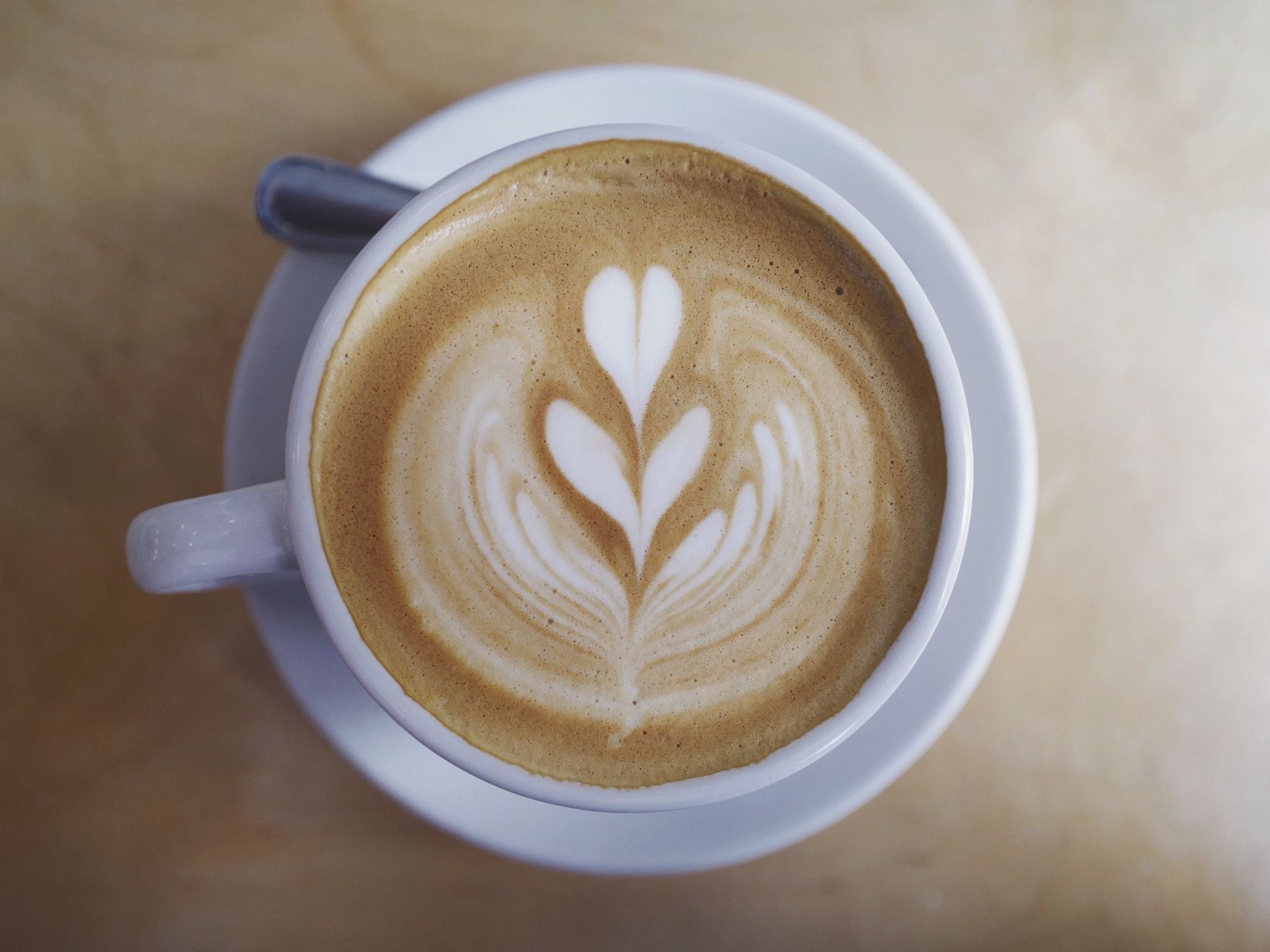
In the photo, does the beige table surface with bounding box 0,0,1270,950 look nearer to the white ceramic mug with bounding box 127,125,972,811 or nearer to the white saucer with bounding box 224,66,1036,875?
the white saucer with bounding box 224,66,1036,875

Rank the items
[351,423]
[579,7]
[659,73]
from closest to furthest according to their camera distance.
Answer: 1. [351,423]
2. [659,73]
3. [579,7]

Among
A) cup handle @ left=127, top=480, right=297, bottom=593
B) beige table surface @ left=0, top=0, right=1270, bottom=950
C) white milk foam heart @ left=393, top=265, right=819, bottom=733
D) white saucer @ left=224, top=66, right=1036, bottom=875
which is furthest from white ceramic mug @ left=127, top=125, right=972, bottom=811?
beige table surface @ left=0, top=0, right=1270, bottom=950

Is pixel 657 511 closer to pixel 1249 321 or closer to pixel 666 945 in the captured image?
pixel 666 945

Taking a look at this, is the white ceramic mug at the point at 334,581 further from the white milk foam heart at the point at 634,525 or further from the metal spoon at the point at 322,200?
the metal spoon at the point at 322,200

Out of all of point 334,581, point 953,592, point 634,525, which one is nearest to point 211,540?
point 334,581

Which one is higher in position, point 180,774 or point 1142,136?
point 1142,136

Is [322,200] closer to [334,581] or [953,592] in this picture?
[334,581]

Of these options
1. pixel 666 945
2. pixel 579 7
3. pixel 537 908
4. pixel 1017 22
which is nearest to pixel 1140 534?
pixel 1017 22
